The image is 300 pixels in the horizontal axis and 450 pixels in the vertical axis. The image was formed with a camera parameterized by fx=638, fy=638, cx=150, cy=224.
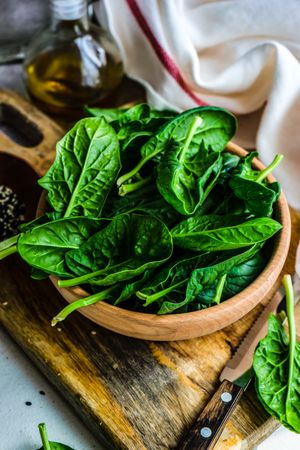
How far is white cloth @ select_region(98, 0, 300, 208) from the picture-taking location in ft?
3.62

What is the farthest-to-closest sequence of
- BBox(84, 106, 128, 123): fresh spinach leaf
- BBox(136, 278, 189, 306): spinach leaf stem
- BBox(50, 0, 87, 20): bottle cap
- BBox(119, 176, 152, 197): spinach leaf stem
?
BBox(50, 0, 87, 20): bottle cap
BBox(84, 106, 128, 123): fresh spinach leaf
BBox(119, 176, 152, 197): spinach leaf stem
BBox(136, 278, 189, 306): spinach leaf stem

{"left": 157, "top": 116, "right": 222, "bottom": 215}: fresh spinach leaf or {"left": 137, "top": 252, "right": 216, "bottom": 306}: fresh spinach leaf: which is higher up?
{"left": 157, "top": 116, "right": 222, "bottom": 215}: fresh spinach leaf

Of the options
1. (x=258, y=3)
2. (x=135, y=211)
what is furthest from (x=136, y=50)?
(x=135, y=211)

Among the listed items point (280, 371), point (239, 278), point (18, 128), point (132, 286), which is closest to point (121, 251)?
point (132, 286)

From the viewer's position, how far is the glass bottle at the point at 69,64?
3.94 feet

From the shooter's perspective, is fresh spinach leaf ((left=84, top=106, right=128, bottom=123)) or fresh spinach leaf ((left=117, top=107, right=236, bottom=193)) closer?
fresh spinach leaf ((left=117, top=107, right=236, bottom=193))

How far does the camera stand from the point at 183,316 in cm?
78

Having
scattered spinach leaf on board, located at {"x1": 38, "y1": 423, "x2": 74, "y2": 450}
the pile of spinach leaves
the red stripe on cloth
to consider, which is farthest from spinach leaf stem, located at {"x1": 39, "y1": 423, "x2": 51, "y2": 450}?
the red stripe on cloth

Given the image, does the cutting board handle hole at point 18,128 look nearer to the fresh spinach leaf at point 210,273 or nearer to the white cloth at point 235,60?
the white cloth at point 235,60

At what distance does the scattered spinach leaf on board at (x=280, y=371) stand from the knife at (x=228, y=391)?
0.03 metres

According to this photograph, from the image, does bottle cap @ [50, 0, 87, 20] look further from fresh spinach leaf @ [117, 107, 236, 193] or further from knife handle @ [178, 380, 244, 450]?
knife handle @ [178, 380, 244, 450]

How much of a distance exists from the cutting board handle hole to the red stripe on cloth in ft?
0.87

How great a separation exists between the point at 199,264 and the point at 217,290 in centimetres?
4

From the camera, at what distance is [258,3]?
113 cm
